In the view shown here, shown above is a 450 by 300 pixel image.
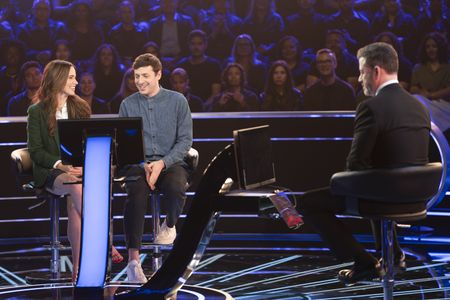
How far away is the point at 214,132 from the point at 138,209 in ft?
6.29

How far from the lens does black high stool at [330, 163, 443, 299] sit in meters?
3.75

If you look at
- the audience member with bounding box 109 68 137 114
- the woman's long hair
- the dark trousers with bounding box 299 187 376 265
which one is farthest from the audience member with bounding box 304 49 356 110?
the dark trousers with bounding box 299 187 376 265

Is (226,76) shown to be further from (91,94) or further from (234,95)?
(91,94)

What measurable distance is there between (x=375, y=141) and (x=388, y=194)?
26cm

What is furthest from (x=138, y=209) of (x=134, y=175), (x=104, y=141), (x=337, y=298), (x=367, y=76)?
(x=367, y=76)

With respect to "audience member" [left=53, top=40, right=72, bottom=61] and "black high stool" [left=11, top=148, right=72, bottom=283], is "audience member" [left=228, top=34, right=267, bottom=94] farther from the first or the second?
"black high stool" [left=11, top=148, right=72, bottom=283]

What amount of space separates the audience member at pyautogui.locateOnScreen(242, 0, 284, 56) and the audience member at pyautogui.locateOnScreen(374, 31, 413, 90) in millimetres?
852

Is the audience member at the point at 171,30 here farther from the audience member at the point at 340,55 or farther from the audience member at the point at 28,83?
the audience member at the point at 340,55

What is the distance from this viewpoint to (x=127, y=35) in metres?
7.34

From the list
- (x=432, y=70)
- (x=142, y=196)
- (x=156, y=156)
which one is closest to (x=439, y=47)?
(x=432, y=70)

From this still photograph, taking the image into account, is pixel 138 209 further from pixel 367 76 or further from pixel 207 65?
pixel 207 65

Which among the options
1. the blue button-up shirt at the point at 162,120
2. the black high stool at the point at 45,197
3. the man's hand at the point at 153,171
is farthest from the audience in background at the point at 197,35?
the man's hand at the point at 153,171

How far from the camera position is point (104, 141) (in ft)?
14.8

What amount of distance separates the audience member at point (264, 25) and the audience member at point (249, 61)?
0.19 feet
